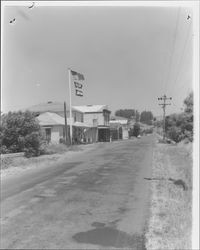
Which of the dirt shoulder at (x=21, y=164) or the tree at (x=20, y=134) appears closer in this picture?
the dirt shoulder at (x=21, y=164)

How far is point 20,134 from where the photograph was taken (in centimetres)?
2372

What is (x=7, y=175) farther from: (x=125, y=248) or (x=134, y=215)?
(x=125, y=248)

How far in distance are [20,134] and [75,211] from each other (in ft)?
51.5

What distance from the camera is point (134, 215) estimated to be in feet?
27.3

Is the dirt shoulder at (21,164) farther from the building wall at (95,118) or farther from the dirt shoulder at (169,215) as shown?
the building wall at (95,118)

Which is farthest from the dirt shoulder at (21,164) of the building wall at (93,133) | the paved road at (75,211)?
the building wall at (93,133)

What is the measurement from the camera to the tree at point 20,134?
23078mm

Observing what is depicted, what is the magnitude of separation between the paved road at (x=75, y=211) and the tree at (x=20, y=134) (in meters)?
8.10

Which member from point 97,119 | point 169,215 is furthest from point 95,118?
point 169,215

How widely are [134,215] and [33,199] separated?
3.15m

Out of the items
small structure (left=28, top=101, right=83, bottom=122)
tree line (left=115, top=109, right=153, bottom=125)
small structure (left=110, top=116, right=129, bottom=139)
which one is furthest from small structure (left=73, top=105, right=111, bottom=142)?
tree line (left=115, top=109, right=153, bottom=125)

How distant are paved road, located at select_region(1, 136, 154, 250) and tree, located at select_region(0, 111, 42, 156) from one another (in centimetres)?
810

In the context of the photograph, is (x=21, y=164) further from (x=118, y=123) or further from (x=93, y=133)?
(x=118, y=123)

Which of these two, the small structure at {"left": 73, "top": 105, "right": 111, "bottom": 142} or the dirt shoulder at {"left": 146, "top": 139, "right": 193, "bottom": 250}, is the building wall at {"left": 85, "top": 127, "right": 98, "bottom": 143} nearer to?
the small structure at {"left": 73, "top": 105, "right": 111, "bottom": 142}
